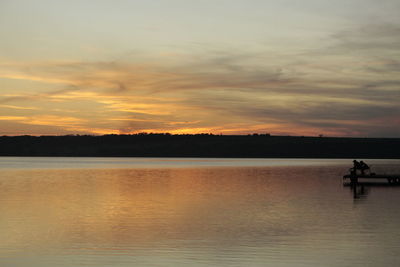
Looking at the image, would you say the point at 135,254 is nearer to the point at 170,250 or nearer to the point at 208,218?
the point at 170,250

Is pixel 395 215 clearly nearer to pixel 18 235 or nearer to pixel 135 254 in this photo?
pixel 135 254

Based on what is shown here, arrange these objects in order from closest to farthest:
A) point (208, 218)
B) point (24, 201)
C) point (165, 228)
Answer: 1. point (165, 228)
2. point (208, 218)
3. point (24, 201)

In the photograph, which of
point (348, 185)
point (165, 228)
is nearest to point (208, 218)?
point (165, 228)

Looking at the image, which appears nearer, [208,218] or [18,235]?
[18,235]

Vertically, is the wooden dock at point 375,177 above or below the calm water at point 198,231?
above

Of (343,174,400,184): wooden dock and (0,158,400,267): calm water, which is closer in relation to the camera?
(0,158,400,267): calm water

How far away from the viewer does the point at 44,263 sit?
1750 centimetres

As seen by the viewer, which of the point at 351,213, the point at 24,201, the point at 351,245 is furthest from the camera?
the point at 24,201

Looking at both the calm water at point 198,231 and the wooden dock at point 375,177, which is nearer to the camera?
the calm water at point 198,231

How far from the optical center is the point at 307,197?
41281 millimetres

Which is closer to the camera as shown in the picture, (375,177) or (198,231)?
(198,231)

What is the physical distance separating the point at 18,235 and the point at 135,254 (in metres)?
6.35

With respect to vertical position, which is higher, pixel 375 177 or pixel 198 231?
pixel 375 177

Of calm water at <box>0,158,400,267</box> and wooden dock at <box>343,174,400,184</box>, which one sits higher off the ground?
wooden dock at <box>343,174,400,184</box>
